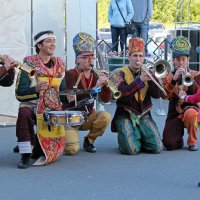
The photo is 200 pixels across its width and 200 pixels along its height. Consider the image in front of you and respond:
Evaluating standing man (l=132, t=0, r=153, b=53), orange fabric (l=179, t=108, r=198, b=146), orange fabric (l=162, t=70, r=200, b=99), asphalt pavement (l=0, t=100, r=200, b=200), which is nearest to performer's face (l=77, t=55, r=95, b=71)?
orange fabric (l=162, t=70, r=200, b=99)

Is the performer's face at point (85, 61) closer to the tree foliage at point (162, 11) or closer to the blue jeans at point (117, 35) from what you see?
the blue jeans at point (117, 35)

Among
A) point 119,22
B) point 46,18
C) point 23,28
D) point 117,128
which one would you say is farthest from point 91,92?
point 119,22

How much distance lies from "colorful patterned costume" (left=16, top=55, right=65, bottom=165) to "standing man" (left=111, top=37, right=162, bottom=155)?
0.77 meters

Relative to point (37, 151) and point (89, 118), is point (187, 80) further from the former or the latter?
point (37, 151)

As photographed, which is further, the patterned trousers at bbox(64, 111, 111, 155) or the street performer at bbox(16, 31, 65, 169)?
the patterned trousers at bbox(64, 111, 111, 155)

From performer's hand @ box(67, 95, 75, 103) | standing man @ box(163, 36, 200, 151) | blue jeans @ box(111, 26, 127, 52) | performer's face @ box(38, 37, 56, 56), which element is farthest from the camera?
blue jeans @ box(111, 26, 127, 52)

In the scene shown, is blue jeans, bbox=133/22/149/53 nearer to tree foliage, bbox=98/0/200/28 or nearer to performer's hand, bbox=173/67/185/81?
performer's hand, bbox=173/67/185/81

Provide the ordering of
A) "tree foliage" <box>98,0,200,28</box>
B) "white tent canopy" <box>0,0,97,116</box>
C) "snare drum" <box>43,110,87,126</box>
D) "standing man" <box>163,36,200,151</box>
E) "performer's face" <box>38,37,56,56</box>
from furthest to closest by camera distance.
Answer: "tree foliage" <box>98,0,200,28</box>, "white tent canopy" <box>0,0,97,116</box>, "standing man" <box>163,36,200,151</box>, "performer's face" <box>38,37,56,56</box>, "snare drum" <box>43,110,87,126</box>

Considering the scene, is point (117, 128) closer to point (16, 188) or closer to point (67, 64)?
point (16, 188)

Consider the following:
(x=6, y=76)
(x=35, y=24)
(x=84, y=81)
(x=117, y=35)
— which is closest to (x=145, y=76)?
(x=84, y=81)

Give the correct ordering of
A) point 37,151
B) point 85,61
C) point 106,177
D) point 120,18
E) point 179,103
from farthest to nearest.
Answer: point 120,18
point 179,103
point 85,61
point 37,151
point 106,177

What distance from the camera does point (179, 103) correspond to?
712 centimetres

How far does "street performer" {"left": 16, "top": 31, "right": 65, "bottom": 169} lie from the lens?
6102mm

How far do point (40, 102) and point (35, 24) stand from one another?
3100mm
